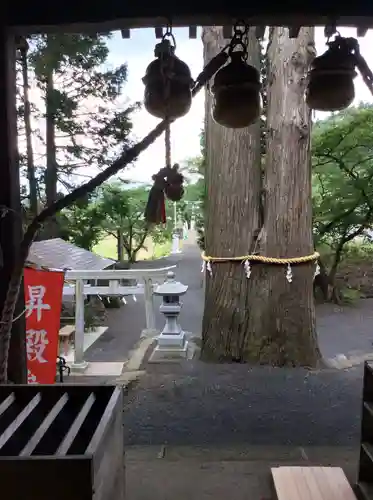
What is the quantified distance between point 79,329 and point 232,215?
2.59m

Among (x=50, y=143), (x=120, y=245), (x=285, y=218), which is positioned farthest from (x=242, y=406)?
(x=120, y=245)

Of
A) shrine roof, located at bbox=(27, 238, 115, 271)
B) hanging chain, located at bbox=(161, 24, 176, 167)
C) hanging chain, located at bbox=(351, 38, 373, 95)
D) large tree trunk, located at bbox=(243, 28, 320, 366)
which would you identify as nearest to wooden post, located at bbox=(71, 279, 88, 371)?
shrine roof, located at bbox=(27, 238, 115, 271)

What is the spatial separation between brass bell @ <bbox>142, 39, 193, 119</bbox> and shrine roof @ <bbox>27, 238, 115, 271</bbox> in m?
3.64

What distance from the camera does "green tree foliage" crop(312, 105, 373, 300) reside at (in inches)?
291

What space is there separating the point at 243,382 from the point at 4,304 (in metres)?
2.59

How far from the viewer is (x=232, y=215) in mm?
4375

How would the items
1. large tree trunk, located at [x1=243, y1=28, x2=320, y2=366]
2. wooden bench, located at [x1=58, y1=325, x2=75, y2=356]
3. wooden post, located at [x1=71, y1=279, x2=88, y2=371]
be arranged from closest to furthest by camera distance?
large tree trunk, located at [x1=243, y1=28, x2=320, y2=366], wooden post, located at [x1=71, y1=279, x2=88, y2=371], wooden bench, located at [x1=58, y1=325, x2=75, y2=356]

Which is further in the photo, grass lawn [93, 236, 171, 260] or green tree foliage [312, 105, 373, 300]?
grass lawn [93, 236, 171, 260]

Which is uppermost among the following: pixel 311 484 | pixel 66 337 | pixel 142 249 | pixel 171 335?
pixel 142 249

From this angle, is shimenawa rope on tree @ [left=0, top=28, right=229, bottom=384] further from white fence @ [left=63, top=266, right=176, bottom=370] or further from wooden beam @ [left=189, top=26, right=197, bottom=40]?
white fence @ [left=63, top=266, right=176, bottom=370]

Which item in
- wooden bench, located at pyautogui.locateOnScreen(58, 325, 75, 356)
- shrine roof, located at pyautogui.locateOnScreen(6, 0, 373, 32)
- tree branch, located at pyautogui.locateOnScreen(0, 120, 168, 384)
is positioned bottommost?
wooden bench, located at pyautogui.locateOnScreen(58, 325, 75, 356)

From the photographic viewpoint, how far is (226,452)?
244 cm

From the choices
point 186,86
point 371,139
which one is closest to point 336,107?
point 186,86

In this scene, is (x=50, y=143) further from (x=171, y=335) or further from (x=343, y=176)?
(x=343, y=176)
